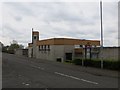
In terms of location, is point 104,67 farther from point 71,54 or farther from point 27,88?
point 71,54

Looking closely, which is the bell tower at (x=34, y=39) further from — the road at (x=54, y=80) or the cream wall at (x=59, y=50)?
the road at (x=54, y=80)

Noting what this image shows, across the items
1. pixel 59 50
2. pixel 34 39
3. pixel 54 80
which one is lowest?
pixel 54 80

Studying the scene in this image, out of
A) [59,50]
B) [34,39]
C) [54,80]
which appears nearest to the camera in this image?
[54,80]

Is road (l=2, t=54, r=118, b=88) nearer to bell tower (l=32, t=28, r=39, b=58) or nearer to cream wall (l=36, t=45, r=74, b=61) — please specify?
cream wall (l=36, t=45, r=74, b=61)

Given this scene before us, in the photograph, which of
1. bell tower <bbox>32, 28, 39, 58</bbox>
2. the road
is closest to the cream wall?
bell tower <bbox>32, 28, 39, 58</bbox>

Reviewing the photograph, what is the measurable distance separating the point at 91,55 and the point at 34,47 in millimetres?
30256

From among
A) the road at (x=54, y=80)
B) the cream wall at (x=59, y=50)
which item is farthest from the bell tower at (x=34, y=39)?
the road at (x=54, y=80)

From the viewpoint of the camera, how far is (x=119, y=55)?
100 feet

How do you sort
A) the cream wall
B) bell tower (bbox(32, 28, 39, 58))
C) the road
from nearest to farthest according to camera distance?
1. the road
2. the cream wall
3. bell tower (bbox(32, 28, 39, 58))

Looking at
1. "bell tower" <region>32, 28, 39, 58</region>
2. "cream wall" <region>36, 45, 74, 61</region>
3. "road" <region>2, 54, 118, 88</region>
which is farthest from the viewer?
"bell tower" <region>32, 28, 39, 58</region>

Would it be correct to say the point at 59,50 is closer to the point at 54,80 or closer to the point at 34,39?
the point at 34,39

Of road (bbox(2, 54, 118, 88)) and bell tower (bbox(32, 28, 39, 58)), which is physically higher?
bell tower (bbox(32, 28, 39, 58))

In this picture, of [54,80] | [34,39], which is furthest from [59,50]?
[54,80]

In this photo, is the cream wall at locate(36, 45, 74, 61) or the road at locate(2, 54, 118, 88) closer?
the road at locate(2, 54, 118, 88)
